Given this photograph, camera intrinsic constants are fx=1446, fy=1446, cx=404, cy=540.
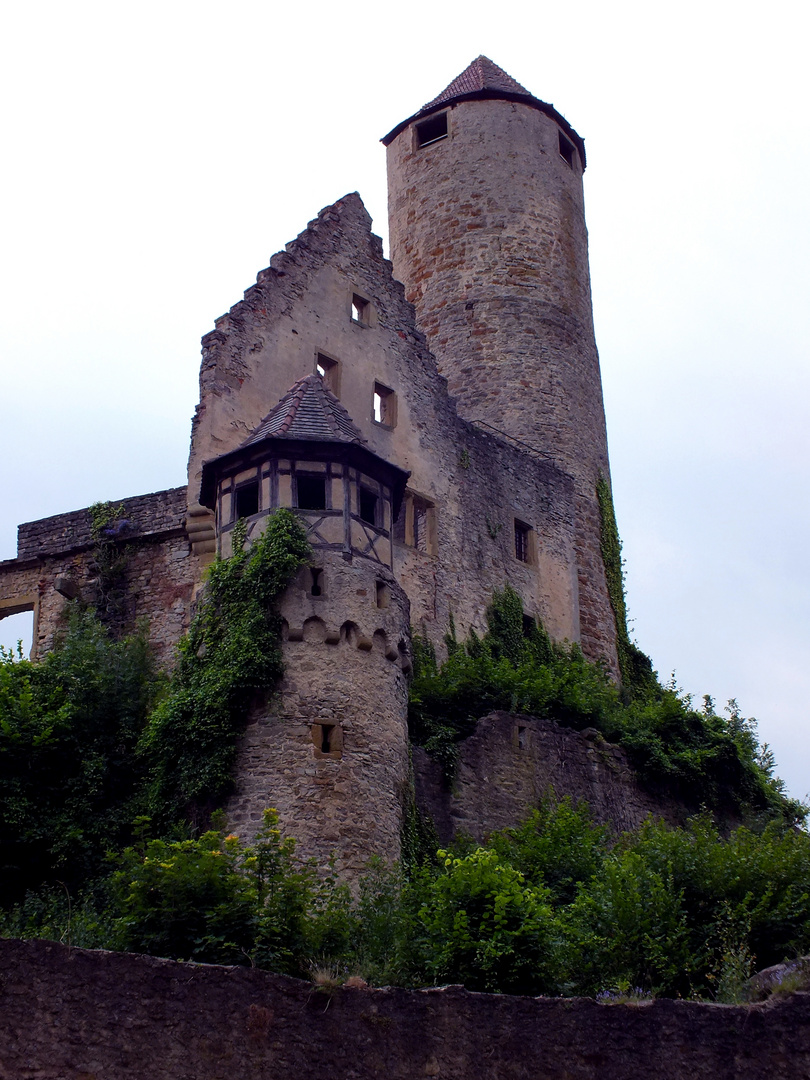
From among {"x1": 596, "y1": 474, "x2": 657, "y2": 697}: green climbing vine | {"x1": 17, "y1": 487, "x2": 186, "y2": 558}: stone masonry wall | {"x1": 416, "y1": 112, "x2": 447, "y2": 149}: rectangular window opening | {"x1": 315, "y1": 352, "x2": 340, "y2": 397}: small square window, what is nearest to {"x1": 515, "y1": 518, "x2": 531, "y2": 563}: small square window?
{"x1": 596, "y1": 474, "x2": 657, "y2": 697}: green climbing vine

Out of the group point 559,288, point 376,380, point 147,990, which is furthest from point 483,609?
point 147,990

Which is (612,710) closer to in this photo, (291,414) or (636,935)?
(291,414)

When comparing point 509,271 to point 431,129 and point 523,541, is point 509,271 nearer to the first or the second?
point 431,129

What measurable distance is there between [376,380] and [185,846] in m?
13.8

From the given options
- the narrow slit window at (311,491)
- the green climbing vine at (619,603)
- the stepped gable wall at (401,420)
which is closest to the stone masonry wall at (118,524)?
the stepped gable wall at (401,420)

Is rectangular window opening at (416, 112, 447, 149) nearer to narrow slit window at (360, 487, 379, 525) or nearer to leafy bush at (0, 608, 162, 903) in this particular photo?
narrow slit window at (360, 487, 379, 525)

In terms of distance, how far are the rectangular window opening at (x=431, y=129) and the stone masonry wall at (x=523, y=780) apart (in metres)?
17.4

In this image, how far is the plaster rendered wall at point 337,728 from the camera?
17719mm

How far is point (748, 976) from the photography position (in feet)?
50.0

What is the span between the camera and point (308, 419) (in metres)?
21.4

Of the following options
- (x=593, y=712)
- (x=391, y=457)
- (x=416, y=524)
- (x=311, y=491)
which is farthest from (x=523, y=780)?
(x=391, y=457)

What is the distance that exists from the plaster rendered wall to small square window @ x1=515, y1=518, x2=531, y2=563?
9.89 meters

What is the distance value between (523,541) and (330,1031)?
1842cm

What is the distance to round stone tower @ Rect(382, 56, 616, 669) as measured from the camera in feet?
107
